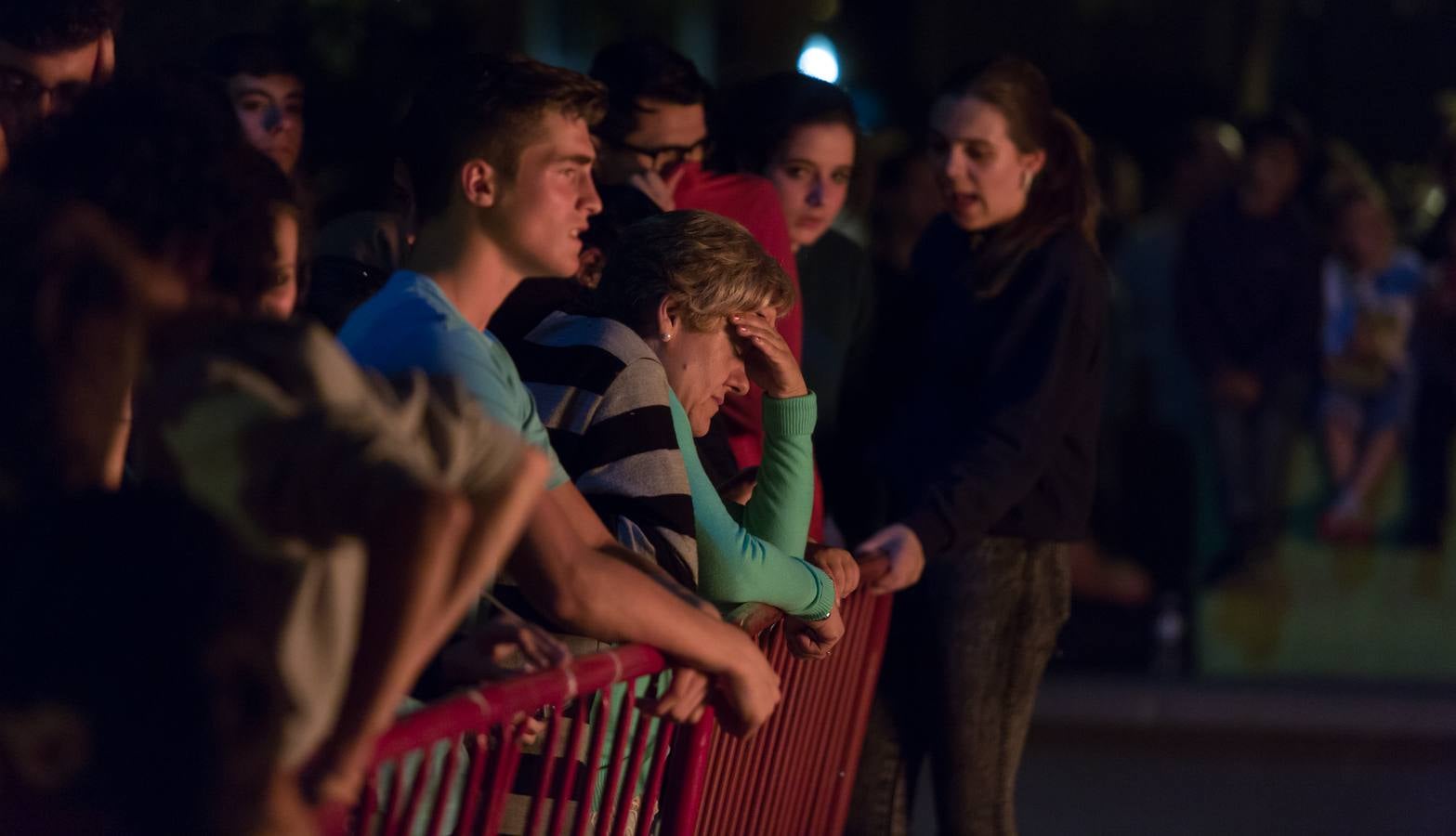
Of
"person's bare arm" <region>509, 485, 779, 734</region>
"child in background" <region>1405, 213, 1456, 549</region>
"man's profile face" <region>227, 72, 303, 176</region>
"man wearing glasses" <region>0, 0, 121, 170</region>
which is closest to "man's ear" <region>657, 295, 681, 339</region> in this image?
"person's bare arm" <region>509, 485, 779, 734</region>

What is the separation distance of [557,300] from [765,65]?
5061 mm

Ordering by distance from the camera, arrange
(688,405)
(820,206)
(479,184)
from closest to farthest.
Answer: (479,184) < (688,405) < (820,206)

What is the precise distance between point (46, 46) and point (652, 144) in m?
1.41

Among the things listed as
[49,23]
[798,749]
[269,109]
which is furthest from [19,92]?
[798,749]

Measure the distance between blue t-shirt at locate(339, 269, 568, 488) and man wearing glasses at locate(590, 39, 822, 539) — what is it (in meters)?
1.52

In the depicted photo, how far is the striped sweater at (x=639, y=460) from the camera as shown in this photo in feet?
11.1

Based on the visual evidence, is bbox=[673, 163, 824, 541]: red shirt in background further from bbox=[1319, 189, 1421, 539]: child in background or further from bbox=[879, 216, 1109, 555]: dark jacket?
bbox=[1319, 189, 1421, 539]: child in background

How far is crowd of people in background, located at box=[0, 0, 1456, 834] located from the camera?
1984mm

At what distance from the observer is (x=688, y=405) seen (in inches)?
151

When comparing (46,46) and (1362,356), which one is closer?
(46,46)

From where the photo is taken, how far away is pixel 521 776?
115 inches

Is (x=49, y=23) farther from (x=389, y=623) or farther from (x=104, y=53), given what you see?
(x=389, y=623)

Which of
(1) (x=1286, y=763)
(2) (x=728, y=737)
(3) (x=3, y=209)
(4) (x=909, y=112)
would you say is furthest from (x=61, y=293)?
(4) (x=909, y=112)

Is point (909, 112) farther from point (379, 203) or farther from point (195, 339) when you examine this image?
point (195, 339)
